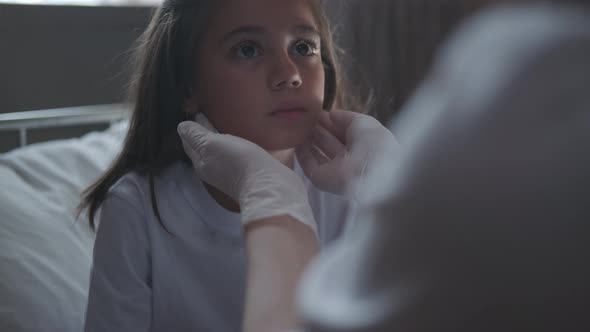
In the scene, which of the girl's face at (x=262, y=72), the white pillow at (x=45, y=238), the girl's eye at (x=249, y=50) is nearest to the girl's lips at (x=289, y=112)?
the girl's face at (x=262, y=72)

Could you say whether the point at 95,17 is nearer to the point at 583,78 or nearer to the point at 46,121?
the point at 46,121

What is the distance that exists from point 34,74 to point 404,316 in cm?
155

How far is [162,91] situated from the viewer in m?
1.17

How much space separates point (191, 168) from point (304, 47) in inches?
13.3

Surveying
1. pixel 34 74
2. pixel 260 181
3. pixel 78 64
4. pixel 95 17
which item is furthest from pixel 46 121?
pixel 260 181

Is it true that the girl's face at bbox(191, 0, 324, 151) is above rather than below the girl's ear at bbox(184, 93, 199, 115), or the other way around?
above

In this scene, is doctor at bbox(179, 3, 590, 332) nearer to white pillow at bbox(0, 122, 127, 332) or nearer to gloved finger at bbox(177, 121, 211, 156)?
gloved finger at bbox(177, 121, 211, 156)

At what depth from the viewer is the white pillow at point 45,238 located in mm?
1070

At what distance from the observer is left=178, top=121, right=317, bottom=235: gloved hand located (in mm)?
727

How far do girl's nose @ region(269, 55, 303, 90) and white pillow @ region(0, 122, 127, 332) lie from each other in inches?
22.8

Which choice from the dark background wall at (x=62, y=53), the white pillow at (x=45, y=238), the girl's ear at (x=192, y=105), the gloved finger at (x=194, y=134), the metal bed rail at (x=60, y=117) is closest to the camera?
the gloved finger at (x=194, y=134)

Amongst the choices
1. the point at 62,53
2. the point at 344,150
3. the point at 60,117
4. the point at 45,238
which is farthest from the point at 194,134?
the point at 62,53

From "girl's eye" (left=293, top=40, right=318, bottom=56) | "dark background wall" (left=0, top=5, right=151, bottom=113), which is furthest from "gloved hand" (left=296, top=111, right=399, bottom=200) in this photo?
"dark background wall" (left=0, top=5, right=151, bottom=113)

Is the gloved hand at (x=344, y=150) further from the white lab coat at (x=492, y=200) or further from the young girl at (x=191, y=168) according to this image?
the white lab coat at (x=492, y=200)
